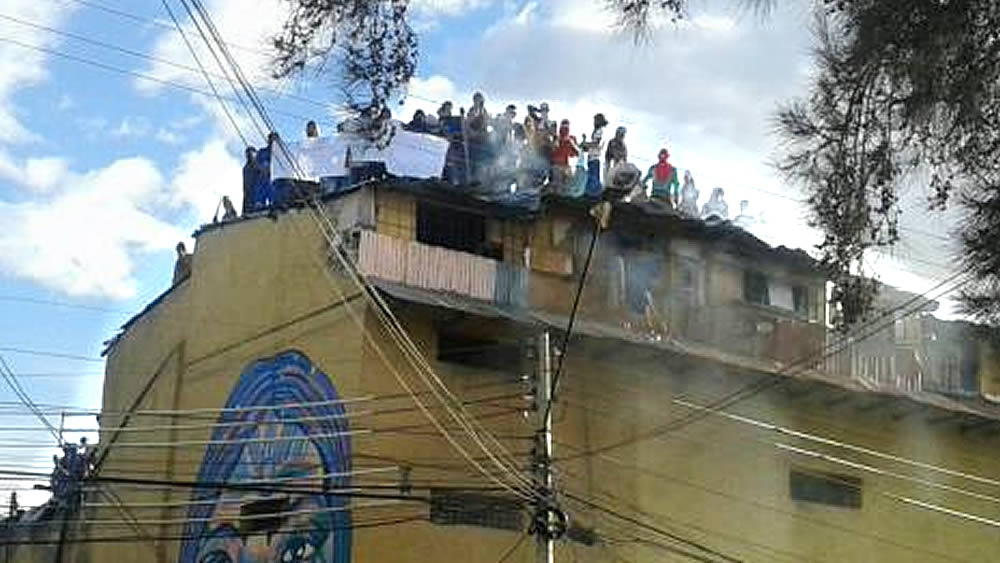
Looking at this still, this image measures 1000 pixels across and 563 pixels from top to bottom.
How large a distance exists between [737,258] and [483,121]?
659cm

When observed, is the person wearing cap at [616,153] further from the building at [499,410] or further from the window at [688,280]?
the window at [688,280]

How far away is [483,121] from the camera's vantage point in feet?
74.9

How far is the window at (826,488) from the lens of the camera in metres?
26.4

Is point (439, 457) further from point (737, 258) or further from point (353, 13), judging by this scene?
point (353, 13)

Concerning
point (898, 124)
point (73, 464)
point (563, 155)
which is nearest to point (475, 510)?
point (563, 155)

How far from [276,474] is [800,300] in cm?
917

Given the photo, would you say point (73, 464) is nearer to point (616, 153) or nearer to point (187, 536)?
point (187, 536)

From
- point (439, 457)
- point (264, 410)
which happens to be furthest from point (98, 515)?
point (439, 457)

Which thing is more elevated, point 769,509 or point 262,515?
point 769,509

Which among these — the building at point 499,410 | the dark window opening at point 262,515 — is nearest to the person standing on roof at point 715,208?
the building at point 499,410

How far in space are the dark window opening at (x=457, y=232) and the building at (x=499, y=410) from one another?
0.11ft

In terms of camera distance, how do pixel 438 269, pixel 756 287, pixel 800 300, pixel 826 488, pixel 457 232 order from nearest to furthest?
pixel 438 269 < pixel 457 232 < pixel 826 488 < pixel 800 300 < pixel 756 287

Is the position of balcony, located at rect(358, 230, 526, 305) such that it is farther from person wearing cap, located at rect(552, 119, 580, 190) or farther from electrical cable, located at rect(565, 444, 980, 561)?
electrical cable, located at rect(565, 444, 980, 561)

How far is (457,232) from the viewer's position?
24.8 metres
